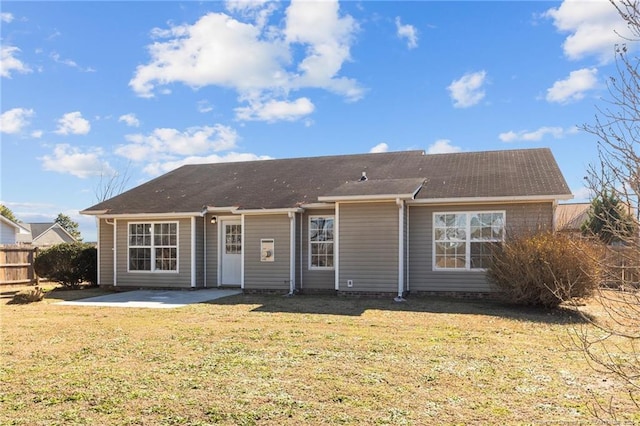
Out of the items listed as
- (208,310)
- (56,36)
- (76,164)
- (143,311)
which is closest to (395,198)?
(208,310)

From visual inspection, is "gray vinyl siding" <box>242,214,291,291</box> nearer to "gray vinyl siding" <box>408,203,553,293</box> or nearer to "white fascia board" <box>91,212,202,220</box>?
"white fascia board" <box>91,212,202,220</box>

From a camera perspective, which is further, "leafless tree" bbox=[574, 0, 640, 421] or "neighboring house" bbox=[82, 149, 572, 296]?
"neighboring house" bbox=[82, 149, 572, 296]

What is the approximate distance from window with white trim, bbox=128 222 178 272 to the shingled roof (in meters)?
0.66

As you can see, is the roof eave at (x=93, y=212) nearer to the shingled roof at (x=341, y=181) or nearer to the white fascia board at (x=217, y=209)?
the shingled roof at (x=341, y=181)

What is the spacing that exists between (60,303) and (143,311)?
3.42 metres

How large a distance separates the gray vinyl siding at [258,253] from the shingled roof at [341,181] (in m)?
0.52

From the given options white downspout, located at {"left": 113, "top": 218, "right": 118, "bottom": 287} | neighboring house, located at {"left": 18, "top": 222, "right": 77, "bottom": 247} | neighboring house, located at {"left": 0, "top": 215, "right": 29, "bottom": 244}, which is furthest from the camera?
neighboring house, located at {"left": 18, "top": 222, "right": 77, "bottom": 247}

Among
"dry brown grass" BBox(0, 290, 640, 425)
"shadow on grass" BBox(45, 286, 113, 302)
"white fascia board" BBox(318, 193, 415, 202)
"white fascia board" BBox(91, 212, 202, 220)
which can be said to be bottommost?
"shadow on grass" BBox(45, 286, 113, 302)

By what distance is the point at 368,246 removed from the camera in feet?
Result: 42.0

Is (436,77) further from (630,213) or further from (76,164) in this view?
(76,164)

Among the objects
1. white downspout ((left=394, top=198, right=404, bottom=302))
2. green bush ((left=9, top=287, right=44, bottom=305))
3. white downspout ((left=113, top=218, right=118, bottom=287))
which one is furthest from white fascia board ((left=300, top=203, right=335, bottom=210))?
green bush ((left=9, top=287, right=44, bottom=305))

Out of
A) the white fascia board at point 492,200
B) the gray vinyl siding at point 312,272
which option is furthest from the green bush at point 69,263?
the white fascia board at point 492,200

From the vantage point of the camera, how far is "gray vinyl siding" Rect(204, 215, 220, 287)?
15.6m

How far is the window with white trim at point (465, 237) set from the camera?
12711 mm
